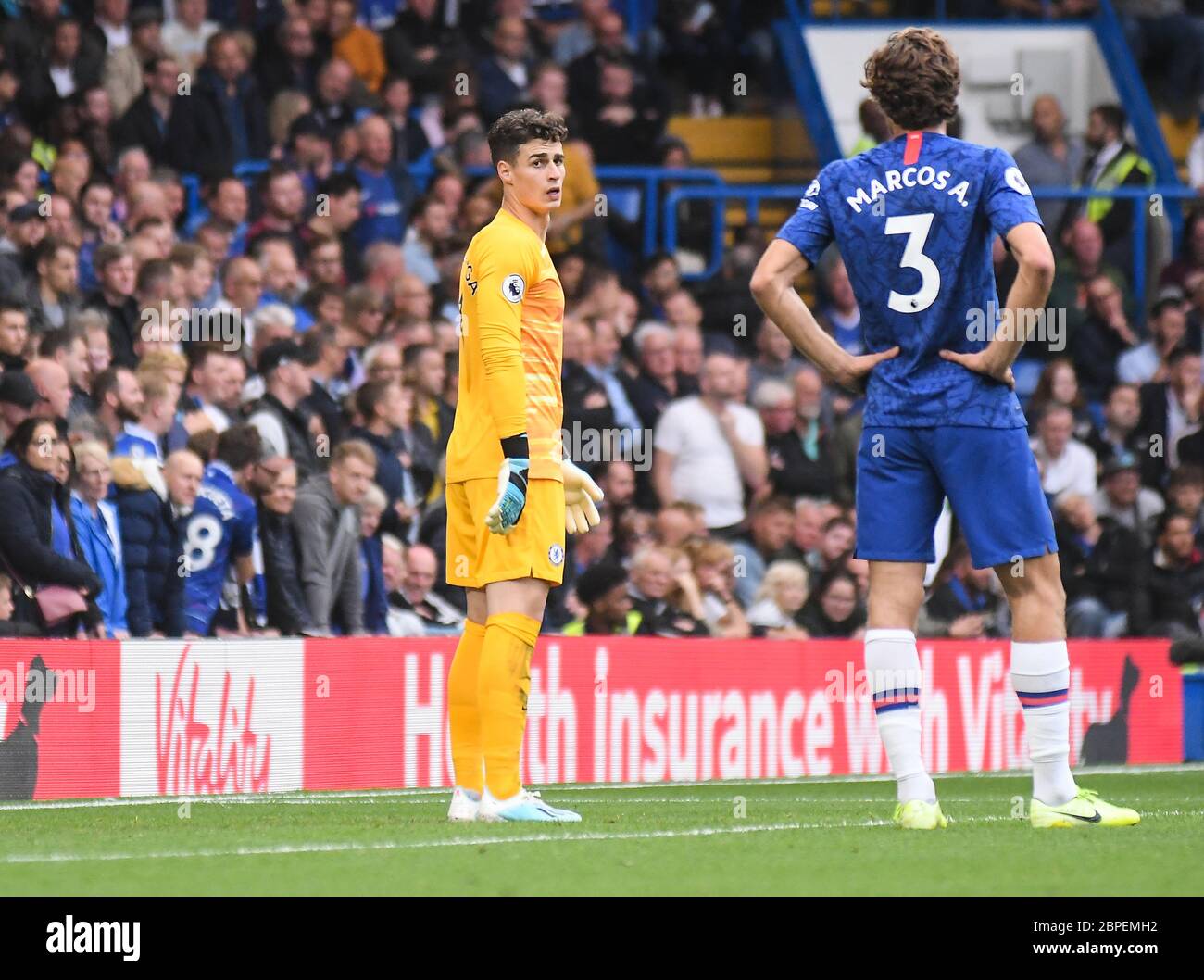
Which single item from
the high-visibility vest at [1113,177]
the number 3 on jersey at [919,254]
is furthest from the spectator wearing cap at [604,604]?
the high-visibility vest at [1113,177]

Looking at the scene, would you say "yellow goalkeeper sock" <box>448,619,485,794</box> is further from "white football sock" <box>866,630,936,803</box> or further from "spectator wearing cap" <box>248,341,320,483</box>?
"spectator wearing cap" <box>248,341,320,483</box>

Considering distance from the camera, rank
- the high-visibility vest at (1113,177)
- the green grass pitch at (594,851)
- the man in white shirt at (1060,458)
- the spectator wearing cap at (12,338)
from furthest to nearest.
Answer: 1. the high-visibility vest at (1113,177)
2. the man in white shirt at (1060,458)
3. the spectator wearing cap at (12,338)
4. the green grass pitch at (594,851)

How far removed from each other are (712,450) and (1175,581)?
3.04 meters

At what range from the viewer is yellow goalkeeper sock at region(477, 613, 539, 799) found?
24.0 ft

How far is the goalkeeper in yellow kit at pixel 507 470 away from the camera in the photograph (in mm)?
7258

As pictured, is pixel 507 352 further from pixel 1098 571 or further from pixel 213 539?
pixel 1098 571

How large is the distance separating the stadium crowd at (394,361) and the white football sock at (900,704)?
4.31 meters

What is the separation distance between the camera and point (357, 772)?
1038 centimetres

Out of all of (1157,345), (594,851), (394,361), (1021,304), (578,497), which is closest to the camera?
(594,851)

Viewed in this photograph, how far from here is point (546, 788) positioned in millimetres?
10516

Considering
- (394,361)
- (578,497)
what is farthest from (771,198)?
(578,497)

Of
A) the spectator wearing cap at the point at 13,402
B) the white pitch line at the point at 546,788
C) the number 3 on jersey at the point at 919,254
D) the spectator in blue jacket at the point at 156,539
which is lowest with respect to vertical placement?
the white pitch line at the point at 546,788

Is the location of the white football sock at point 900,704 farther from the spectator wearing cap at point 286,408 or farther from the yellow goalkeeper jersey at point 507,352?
the spectator wearing cap at point 286,408
